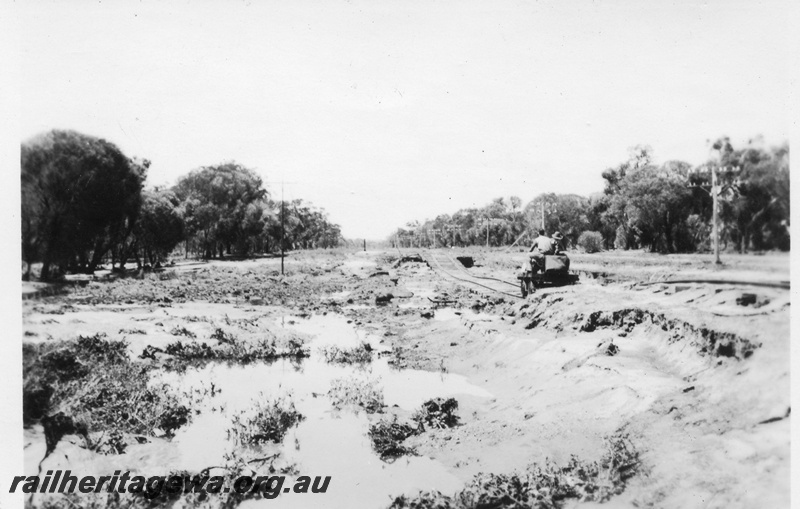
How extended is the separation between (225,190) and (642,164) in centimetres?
585

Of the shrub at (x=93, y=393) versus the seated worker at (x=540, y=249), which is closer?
the shrub at (x=93, y=393)

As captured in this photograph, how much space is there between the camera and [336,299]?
10.2 metres

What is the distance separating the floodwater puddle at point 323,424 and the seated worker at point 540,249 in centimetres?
391

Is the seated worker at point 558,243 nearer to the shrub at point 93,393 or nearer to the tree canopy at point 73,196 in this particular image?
the shrub at point 93,393

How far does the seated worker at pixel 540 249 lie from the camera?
9.71 m

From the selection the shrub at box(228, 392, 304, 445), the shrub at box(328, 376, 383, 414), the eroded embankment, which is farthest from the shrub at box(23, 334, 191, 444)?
the eroded embankment

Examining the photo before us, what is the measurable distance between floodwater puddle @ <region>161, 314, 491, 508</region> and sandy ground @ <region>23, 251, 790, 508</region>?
0.34 meters

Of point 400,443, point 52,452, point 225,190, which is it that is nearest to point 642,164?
point 400,443

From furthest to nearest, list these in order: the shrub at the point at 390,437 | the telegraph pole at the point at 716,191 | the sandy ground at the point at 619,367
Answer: the telegraph pole at the point at 716,191, the shrub at the point at 390,437, the sandy ground at the point at 619,367

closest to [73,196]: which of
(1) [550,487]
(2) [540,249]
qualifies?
(1) [550,487]

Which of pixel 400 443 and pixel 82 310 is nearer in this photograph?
pixel 400 443

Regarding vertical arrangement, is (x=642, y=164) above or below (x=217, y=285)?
above

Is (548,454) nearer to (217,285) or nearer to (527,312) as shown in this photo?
(527,312)

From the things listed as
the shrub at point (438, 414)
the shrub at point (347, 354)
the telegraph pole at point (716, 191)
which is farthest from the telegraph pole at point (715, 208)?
the shrub at point (347, 354)
